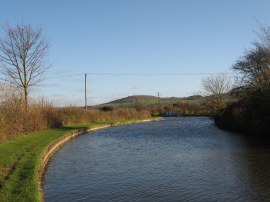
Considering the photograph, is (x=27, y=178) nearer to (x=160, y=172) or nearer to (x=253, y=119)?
(x=160, y=172)

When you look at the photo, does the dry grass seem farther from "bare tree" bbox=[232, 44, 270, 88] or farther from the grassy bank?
"bare tree" bbox=[232, 44, 270, 88]

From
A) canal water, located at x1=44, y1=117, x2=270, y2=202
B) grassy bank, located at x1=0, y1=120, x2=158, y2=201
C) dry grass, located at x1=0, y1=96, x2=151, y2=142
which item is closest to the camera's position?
grassy bank, located at x1=0, y1=120, x2=158, y2=201

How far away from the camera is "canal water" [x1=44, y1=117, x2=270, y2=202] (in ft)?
39.8

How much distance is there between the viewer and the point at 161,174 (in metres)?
15.4

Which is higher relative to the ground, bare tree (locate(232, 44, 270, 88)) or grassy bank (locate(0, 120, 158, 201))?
bare tree (locate(232, 44, 270, 88))

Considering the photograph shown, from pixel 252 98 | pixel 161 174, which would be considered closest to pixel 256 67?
pixel 252 98

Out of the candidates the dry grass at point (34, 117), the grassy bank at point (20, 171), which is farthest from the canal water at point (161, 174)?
the dry grass at point (34, 117)

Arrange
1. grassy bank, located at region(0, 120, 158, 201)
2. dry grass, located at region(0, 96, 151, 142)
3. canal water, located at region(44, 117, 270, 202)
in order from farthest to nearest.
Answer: dry grass, located at region(0, 96, 151, 142)
canal water, located at region(44, 117, 270, 202)
grassy bank, located at region(0, 120, 158, 201)

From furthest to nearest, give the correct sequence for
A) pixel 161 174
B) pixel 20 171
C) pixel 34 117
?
pixel 34 117 → pixel 161 174 → pixel 20 171

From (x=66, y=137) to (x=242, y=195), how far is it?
66.9 ft

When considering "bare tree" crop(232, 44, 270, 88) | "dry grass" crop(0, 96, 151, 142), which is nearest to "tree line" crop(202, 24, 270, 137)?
"bare tree" crop(232, 44, 270, 88)

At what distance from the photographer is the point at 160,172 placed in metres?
15.9

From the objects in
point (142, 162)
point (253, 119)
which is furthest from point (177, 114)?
point (142, 162)

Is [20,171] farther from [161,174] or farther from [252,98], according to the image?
[252,98]
